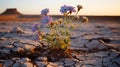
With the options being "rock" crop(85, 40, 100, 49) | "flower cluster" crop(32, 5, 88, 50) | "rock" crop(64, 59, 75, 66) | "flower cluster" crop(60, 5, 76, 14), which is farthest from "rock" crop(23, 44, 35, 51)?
"rock" crop(85, 40, 100, 49)

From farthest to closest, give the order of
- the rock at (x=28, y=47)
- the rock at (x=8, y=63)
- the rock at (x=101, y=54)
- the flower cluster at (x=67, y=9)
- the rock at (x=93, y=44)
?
the rock at (x=93, y=44) → the rock at (x=28, y=47) → the rock at (x=101, y=54) → the flower cluster at (x=67, y=9) → the rock at (x=8, y=63)

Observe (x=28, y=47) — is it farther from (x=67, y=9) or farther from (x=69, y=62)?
(x=67, y=9)

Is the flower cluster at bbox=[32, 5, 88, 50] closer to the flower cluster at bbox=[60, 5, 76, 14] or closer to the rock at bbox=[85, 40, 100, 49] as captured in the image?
the flower cluster at bbox=[60, 5, 76, 14]

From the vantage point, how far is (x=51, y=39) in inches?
143

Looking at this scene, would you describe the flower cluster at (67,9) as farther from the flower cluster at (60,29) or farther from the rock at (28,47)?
the rock at (28,47)

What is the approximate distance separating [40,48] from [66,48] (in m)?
0.56

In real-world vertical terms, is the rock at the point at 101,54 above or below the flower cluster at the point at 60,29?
below

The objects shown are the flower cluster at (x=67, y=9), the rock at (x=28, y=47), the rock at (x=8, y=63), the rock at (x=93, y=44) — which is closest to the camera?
the rock at (x=8, y=63)

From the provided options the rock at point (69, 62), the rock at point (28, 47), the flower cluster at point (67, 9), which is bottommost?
the rock at point (69, 62)

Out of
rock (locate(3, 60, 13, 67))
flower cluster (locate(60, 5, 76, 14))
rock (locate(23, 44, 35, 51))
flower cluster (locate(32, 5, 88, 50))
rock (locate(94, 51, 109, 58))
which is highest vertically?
flower cluster (locate(60, 5, 76, 14))

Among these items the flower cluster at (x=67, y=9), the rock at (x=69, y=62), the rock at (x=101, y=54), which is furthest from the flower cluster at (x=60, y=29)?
the rock at (x=101, y=54)

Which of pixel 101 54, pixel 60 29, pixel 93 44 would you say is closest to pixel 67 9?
pixel 60 29

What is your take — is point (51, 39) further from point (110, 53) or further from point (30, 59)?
point (110, 53)

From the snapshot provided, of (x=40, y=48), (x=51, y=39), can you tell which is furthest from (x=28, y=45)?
(x=51, y=39)
